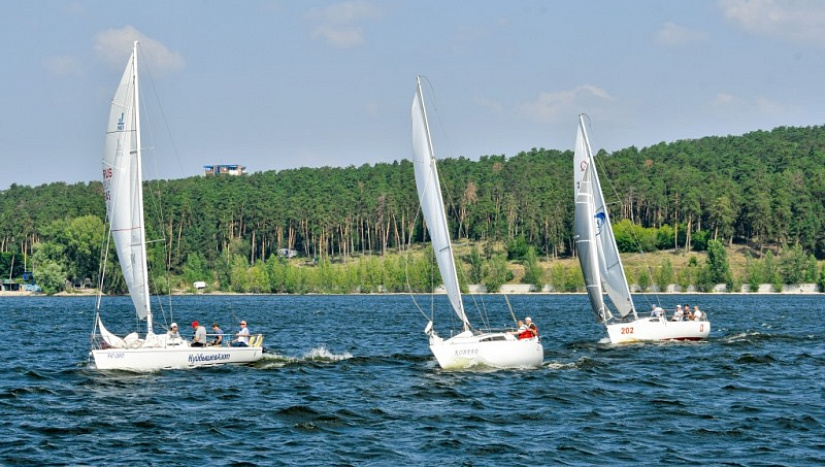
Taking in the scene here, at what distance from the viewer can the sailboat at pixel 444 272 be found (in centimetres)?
4662

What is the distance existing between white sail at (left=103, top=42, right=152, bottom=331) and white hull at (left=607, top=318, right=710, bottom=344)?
2732 centimetres

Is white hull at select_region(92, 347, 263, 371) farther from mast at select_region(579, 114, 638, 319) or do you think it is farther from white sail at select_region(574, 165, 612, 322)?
mast at select_region(579, 114, 638, 319)

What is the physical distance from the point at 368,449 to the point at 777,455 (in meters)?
11.5

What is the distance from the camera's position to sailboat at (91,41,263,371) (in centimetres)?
4759

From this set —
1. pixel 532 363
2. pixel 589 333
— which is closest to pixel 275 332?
pixel 589 333

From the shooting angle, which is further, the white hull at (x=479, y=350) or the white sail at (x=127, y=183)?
the white sail at (x=127, y=183)

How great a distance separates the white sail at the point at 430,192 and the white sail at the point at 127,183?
488 inches

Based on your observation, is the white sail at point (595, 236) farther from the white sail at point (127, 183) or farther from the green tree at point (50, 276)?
the green tree at point (50, 276)

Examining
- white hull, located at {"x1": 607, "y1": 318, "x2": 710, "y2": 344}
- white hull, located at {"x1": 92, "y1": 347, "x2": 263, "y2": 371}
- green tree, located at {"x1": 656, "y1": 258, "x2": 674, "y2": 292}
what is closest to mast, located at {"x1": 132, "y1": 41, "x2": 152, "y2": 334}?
white hull, located at {"x1": 92, "y1": 347, "x2": 263, "y2": 371}

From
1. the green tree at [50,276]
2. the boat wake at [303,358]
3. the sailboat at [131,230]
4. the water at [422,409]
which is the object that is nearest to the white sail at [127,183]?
the sailboat at [131,230]

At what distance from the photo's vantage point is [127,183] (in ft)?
160

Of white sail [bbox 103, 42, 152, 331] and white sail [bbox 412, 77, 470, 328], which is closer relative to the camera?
white sail [bbox 412, 77, 470, 328]

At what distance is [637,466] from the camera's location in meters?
29.5

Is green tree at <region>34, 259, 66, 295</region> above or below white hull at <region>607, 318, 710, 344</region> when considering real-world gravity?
above
